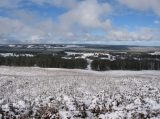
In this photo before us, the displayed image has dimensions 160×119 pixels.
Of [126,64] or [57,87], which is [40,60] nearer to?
[126,64]

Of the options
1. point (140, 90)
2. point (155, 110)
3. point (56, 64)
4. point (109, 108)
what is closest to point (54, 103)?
point (109, 108)

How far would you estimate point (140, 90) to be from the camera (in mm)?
32469

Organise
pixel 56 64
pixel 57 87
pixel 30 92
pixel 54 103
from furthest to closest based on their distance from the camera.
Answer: pixel 56 64 < pixel 57 87 < pixel 30 92 < pixel 54 103

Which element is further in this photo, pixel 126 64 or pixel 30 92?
pixel 126 64

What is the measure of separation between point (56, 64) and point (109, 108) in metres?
95.1

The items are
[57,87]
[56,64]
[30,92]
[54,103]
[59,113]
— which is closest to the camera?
[59,113]

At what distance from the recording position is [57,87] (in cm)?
3406

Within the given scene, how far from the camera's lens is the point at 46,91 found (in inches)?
1224

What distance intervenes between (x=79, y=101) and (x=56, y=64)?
93965mm

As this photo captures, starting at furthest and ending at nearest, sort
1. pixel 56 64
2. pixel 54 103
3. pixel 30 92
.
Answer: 1. pixel 56 64
2. pixel 30 92
3. pixel 54 103

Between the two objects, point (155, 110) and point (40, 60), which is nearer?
point (155, 110)

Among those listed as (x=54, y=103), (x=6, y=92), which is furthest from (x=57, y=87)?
(x=54, y=103)

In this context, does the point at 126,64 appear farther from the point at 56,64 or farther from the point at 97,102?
the point at 97,102

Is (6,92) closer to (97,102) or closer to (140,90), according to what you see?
(97,102)
